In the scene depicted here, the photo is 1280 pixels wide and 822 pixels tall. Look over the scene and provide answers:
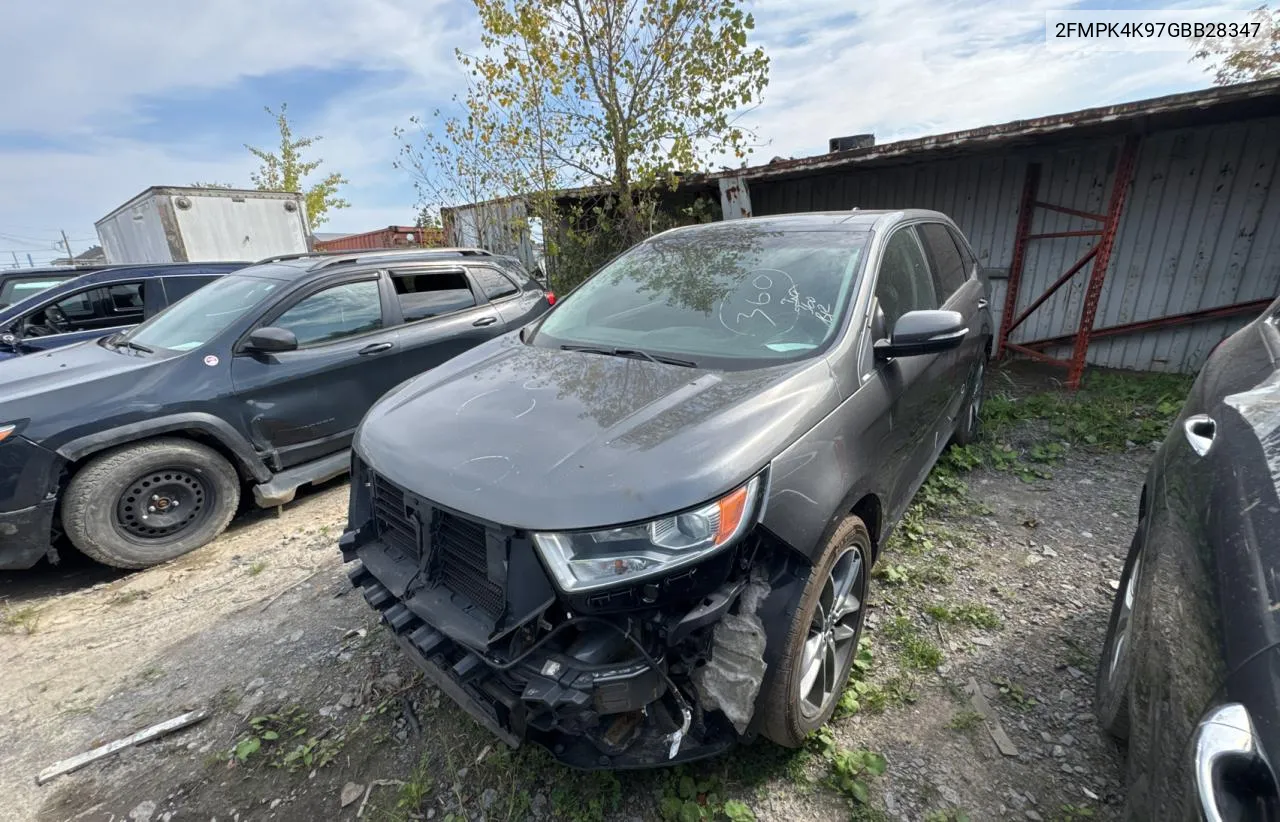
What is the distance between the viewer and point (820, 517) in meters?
1.70

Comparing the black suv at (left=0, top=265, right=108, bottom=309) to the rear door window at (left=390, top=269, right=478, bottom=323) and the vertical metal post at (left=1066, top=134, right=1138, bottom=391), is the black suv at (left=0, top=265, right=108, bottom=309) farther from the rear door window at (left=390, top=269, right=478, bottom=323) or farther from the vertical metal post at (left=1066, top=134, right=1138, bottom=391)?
the vertical metal post at (left=1066, top=134, right=1138, bottom=391)

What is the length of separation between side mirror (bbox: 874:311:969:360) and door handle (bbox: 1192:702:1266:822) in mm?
1459

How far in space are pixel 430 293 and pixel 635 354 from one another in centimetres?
304

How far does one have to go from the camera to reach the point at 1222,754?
77 centimetres

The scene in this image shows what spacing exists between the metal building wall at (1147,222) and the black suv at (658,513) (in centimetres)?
531

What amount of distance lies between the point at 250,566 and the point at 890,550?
381 cm

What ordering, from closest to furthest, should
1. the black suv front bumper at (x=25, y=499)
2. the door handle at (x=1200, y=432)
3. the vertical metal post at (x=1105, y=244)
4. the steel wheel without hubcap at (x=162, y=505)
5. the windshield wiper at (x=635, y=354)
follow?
the door handle at (x=1200, y=432), the windshield wiper at (x=635, y=354), the black suv front bumper at (x=25, y=499), the steel wheel without hubcap at (x=162, y=505), the vertical metal post at (x=1105, y=244)

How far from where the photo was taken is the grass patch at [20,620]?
2935 millimetres

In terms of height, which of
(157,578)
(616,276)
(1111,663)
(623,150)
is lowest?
(157,578)

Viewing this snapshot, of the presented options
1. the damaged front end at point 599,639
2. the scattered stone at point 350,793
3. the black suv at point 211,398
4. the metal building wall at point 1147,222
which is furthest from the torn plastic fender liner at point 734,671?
the metal building wall at point 1147,222

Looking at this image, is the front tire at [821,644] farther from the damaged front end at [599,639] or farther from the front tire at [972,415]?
the front tire at [972,415]

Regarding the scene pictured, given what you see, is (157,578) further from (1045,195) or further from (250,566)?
(1045,195)

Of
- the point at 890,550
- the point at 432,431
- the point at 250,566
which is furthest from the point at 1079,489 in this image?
the point at 250,566

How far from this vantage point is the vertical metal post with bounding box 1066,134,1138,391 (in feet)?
15.8
